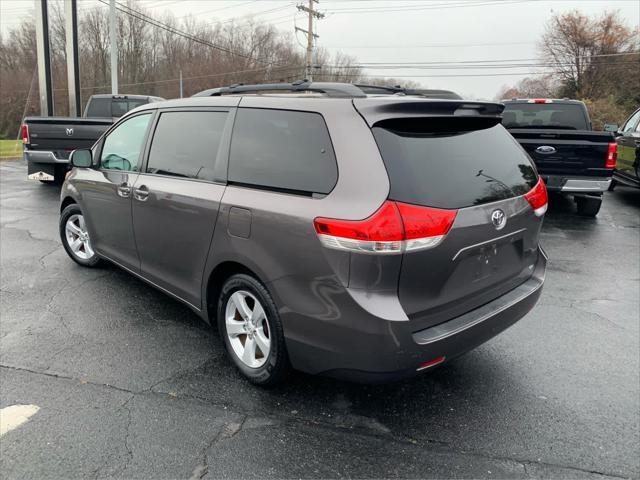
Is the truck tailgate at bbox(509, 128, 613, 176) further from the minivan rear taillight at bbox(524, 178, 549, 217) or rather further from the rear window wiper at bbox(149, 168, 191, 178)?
the rear window wiper at bbox(149, 168, 191, 178)

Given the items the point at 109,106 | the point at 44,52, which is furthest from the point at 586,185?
the point at 44,52

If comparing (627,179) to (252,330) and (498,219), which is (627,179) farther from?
(252,330)

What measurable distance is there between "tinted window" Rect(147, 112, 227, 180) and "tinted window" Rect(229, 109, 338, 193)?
237 millimetres

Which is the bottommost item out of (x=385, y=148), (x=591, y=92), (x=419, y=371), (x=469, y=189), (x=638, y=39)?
(x=419, y=371)

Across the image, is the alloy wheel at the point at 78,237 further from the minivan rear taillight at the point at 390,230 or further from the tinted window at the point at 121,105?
the tinted window at the point at 121,105

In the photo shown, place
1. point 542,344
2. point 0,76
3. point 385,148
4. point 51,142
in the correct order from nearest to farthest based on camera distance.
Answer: point 385,148, point 542,344, point 51,142, point 0,76

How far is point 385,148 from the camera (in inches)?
97.8

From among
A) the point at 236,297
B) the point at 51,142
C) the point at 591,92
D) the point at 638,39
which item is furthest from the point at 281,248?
the point at 638,39

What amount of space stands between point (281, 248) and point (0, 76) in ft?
158

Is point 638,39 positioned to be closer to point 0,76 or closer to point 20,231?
point 20,231

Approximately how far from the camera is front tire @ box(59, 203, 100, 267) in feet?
17.2

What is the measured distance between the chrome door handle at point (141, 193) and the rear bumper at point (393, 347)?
5.85 ft

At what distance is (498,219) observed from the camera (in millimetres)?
2762

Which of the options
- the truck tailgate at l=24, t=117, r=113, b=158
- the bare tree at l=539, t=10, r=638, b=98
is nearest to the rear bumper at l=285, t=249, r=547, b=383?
the truck tailgate at l=24, t=117, r=113, b=158
